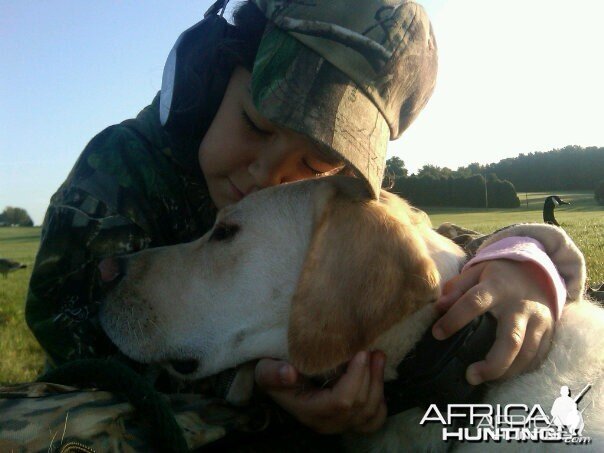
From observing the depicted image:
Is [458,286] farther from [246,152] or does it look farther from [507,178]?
[507,178]

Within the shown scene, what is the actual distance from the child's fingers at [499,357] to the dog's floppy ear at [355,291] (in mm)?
288

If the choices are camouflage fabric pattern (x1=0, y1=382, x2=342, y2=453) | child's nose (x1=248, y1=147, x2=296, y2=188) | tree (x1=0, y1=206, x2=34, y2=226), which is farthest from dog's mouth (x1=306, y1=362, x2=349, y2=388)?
tree (x1=0, y1=206, x2=34, y2=226)

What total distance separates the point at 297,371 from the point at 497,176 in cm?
4429

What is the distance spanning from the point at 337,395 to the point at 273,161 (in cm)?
127

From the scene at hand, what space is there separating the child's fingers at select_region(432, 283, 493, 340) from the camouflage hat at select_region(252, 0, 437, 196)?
0.56 metres

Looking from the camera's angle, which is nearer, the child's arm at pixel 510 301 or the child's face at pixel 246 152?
the child's arm at pixel 510 301

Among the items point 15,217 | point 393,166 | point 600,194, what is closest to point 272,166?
point 393,166

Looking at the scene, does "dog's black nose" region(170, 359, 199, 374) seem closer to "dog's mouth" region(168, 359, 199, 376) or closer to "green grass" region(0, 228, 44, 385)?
"dog's mouth" region(168, 359, 199, 376)

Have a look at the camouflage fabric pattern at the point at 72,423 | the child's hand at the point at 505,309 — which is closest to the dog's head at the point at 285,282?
the child's hand at the point at 505,309

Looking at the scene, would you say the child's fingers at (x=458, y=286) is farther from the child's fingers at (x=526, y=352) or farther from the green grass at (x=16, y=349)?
the green grass at (x=16, y=349)

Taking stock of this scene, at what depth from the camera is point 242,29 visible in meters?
3.10

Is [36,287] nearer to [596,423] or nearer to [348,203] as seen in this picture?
[348,203]

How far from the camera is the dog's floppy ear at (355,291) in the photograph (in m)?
A: 1.97

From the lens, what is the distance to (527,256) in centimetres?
227
